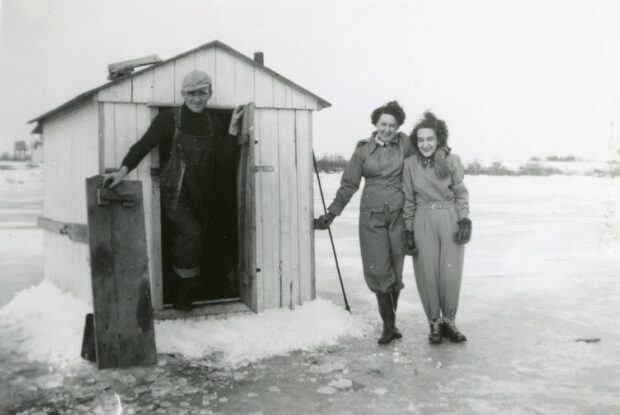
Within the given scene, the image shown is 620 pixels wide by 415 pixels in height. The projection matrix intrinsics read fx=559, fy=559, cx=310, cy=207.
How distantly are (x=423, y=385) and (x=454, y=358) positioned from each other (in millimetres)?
753

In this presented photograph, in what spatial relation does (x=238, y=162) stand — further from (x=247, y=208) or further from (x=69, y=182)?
(x=69, y=182)

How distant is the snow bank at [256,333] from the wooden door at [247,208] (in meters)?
0.26

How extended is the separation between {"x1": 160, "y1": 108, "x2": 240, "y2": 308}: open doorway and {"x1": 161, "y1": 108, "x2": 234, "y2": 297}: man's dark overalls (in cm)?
81

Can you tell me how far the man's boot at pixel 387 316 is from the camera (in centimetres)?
506

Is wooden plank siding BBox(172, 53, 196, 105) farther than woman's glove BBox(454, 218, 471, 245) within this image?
Yes

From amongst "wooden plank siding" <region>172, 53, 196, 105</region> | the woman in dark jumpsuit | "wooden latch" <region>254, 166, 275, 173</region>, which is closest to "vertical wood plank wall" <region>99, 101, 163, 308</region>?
"wooden plank siding" <region>172, 53, 196, 105</region>

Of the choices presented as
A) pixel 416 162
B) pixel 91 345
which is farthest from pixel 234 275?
pixel 416 162

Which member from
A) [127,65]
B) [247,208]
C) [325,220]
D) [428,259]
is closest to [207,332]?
[247,208]

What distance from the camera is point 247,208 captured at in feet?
16.7

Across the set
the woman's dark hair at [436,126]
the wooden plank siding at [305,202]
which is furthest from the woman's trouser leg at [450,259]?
the wooden plank siding at [305,202]

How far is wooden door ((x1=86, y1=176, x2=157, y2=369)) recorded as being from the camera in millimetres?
4305

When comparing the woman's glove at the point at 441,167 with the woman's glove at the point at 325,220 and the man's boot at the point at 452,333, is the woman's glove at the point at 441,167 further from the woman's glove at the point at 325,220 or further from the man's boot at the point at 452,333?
the man's boot at the point at 452,333

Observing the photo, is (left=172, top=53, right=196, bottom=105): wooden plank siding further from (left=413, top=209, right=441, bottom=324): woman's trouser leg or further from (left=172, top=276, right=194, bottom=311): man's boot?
(left=413, top=209, right=441, bottom=324): woman's trouser leg

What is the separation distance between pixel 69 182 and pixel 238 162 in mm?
2228
